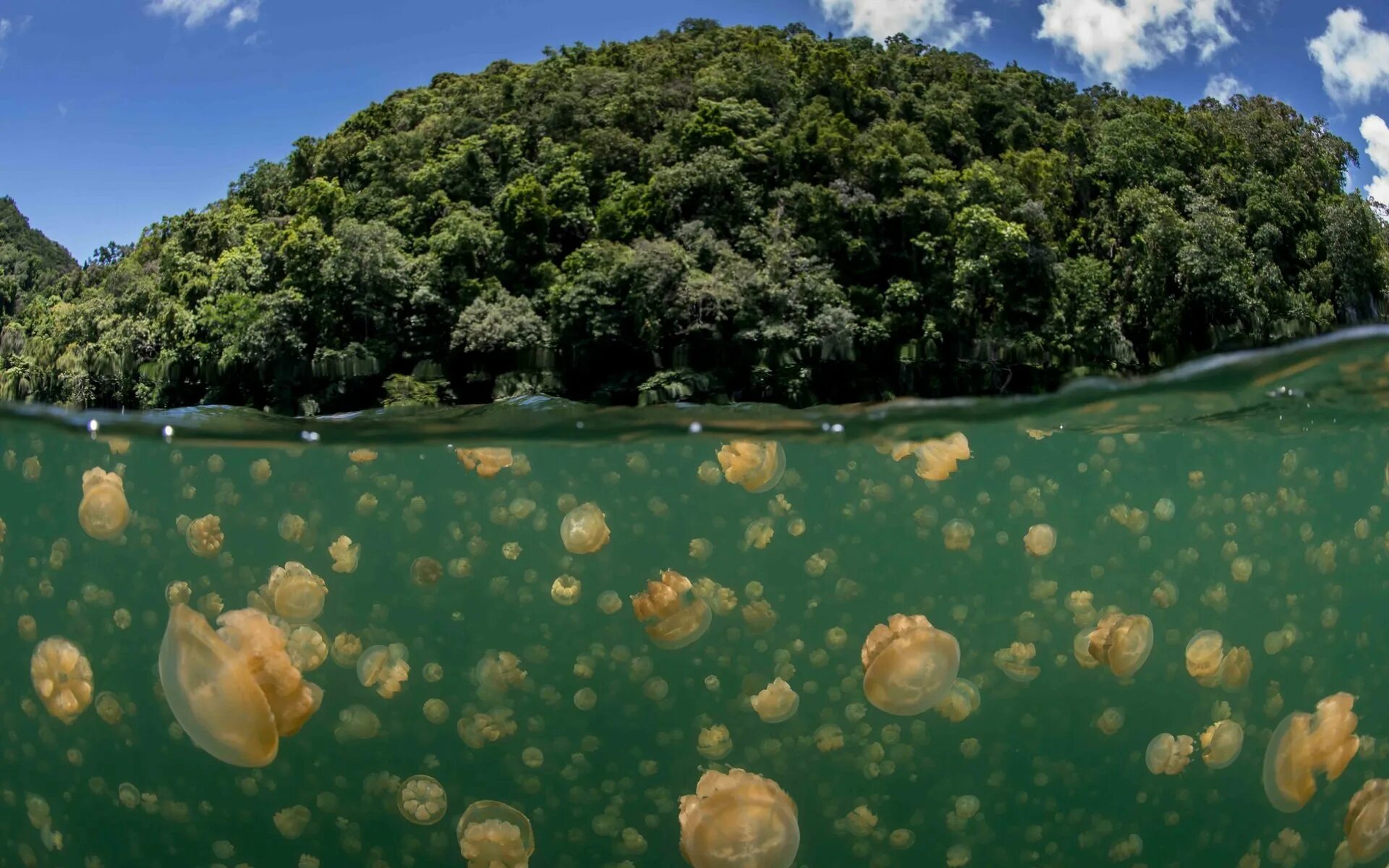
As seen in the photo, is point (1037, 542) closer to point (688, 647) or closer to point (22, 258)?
point (688, 647)

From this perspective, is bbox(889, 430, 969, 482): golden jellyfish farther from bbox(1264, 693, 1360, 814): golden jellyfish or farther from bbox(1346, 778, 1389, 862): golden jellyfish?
bbox(1346, 778, 1389, 862): golden jellyfish

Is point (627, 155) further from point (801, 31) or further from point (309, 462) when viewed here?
point (309, 462)

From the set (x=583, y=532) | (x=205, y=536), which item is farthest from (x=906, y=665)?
(x=205, y=536)

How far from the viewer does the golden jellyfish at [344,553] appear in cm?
491

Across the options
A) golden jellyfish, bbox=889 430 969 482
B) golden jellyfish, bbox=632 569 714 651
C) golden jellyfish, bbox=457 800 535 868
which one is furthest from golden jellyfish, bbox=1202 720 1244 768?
golden jellyfish, bbox=457 800 535 868

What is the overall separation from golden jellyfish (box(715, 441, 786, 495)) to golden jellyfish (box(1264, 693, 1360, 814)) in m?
2.55

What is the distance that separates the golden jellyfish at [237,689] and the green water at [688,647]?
123mm

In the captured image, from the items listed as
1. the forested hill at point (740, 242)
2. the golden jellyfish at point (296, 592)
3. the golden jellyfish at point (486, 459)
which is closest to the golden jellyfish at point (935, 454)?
the golden jellyfish at point (486, 459)

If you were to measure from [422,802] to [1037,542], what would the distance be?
3004 mm

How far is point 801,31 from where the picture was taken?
2226 inches

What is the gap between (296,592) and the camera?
15.4ft

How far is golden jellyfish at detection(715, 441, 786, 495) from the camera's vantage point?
5.23 meters

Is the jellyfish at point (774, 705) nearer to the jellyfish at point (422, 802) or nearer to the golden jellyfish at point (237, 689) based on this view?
the jellyfish at point (422, 802)

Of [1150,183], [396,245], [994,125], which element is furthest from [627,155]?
[1150,183]
